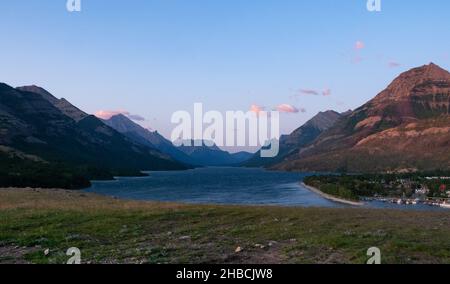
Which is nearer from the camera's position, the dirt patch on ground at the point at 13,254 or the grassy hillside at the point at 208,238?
the dirt patch on ground at the point at 13,254

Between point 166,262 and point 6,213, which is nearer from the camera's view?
point 166,262

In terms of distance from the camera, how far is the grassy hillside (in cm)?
2169

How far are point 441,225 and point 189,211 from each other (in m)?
23.1

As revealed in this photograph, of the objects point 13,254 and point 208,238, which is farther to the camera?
point 208,238

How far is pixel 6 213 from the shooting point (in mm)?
40188

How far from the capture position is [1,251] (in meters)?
24.2

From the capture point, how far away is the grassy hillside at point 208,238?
21688 mm

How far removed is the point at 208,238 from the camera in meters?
27.9

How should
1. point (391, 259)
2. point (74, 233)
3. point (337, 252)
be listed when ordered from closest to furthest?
point (391, 259), point (337, 252), point (74, 233)

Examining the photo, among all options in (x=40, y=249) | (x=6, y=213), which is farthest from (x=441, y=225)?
(x=6, y=213)

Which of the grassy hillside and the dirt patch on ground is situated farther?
the grassy hillside
